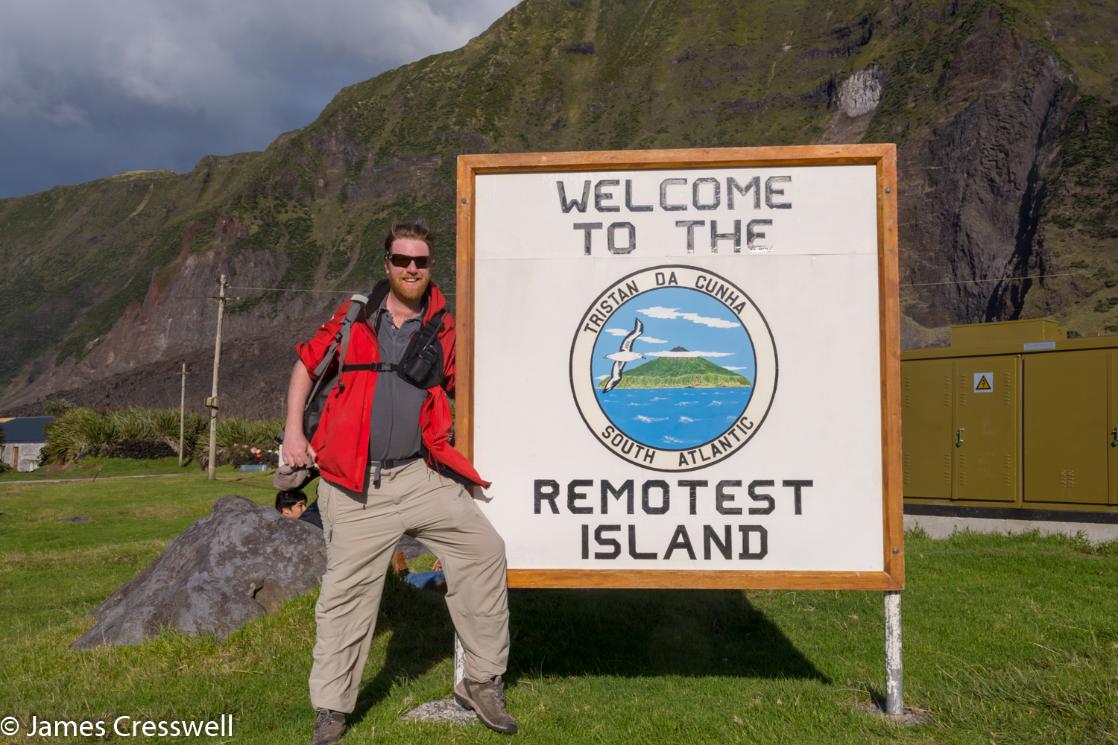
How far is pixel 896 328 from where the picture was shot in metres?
3.98

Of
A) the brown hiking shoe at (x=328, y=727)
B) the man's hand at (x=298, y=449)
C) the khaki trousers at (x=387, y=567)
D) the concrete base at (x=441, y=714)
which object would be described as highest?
the man's hand at (x=298, y=449)

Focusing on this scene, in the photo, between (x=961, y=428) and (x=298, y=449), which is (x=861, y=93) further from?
(x=298, y=449)

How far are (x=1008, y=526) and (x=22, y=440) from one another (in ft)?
188

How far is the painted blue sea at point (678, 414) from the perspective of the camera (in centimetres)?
408

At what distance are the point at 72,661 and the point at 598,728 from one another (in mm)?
3319

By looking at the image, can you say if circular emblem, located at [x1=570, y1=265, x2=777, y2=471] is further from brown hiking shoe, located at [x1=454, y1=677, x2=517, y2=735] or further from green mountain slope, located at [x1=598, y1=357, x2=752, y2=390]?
brown hiking shoe, located at [x1=454, y1=677, x2=517, y2=735]

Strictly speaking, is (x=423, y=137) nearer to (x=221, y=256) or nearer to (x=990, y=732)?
(x=221, y=256)

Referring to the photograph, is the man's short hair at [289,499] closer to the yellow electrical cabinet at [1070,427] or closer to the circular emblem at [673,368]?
the circular emblem at [673,368]

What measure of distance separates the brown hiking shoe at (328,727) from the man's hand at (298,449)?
41.5 inches

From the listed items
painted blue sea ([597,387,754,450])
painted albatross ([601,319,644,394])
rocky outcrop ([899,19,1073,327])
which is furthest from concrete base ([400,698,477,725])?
rocky outcrop ([899,19,1073,327])

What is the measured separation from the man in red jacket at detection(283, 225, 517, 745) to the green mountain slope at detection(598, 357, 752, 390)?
884 millimetres

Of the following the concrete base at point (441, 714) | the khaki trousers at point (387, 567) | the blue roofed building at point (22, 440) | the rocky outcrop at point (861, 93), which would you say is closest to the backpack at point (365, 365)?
the khaki trousers at point (387, 567)

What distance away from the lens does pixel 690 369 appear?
4125 mm

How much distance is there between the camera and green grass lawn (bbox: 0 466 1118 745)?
374 centimetres
